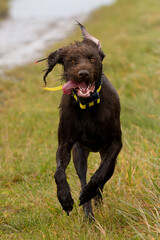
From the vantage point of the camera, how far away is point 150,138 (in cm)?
527

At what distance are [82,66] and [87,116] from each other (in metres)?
0.52

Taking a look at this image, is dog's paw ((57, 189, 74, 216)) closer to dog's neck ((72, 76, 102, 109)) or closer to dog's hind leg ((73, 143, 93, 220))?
dog's hind leg ((73, 143, 93, 220))

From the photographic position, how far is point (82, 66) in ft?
10.4

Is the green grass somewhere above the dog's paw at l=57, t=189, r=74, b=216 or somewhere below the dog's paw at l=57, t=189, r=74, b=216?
below

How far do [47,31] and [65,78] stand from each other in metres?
13.4

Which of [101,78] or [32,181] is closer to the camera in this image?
[101,78]

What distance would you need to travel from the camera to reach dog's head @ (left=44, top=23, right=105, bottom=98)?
3172 millimetres

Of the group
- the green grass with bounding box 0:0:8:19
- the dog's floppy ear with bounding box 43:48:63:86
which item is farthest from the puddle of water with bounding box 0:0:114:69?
the dog's floppy ear with bounding box 43:48:63:86

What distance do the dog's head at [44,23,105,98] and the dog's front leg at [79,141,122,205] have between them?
0.57 metres

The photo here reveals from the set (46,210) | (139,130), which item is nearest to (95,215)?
(46,210)

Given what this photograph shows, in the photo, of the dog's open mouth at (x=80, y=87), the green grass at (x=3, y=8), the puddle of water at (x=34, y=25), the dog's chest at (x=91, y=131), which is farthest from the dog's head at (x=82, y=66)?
the green grass at (x=3, y=8)

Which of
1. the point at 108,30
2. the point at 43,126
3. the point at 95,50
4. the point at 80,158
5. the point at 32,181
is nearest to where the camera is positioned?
the point at 95,50

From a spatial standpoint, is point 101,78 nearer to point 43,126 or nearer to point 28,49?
point 43,126

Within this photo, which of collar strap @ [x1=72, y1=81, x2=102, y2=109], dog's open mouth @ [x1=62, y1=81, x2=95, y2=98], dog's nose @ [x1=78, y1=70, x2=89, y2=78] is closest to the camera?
dog's nose @ [x1=78, y1=70, x2=89, y2=78]
